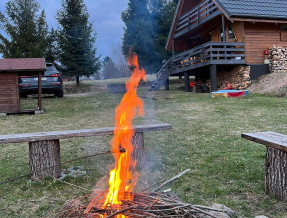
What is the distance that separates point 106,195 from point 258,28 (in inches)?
648

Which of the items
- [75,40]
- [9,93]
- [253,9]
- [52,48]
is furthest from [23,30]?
[253,9]

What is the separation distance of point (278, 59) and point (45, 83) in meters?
13.3

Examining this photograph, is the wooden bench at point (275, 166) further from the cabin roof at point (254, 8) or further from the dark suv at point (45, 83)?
the cabin roof at point (254, 8)

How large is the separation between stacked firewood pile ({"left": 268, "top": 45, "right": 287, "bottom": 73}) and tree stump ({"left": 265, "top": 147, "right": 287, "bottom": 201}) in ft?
46.2

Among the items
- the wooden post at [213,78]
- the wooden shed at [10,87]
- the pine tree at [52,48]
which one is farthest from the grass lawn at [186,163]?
the pine tree at [52,48]

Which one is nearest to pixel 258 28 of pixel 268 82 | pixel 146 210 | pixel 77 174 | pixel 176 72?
pixel 268 82

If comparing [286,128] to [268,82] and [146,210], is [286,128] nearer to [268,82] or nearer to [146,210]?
[146,210]

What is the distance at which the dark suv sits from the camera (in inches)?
540

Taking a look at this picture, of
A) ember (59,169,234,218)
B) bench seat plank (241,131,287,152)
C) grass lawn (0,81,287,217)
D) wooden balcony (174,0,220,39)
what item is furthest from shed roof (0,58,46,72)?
wooden balcony (174,0,220,39)

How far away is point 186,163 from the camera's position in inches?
182

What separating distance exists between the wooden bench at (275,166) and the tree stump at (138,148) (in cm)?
184

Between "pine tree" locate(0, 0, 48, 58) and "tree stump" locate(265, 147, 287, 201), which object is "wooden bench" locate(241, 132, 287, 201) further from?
"pine tree" locate(0, 0, 48, 58)

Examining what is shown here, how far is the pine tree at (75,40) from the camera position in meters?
23.9

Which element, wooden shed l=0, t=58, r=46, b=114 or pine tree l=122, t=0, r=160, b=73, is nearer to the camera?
pine tree l=122, t=0, r=160, b=73
